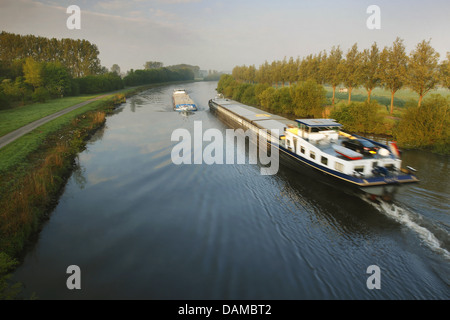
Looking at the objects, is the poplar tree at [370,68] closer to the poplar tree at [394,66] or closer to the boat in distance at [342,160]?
the poplar tree at [394,66]

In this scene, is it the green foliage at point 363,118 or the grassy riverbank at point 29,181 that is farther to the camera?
the green foliage at point 363,118

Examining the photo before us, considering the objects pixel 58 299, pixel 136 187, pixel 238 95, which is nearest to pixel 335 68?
pixel 238 95

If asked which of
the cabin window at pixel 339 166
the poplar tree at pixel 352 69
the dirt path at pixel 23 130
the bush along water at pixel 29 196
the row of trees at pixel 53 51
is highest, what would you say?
the row of trees at pixel 53 51

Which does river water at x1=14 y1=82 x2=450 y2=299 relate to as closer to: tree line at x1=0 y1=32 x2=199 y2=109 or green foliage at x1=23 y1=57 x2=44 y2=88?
tree line at x1=0 y1=32 x2=199 y2=109

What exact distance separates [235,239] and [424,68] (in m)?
43.7

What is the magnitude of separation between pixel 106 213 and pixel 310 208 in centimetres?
1609

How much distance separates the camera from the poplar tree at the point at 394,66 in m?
44.1

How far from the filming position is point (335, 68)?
195 feet

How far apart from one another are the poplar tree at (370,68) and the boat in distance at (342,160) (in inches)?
1207

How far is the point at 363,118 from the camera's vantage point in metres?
38.9

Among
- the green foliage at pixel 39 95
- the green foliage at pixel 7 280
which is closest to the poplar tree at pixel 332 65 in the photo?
the green foliage at pixel 7 280

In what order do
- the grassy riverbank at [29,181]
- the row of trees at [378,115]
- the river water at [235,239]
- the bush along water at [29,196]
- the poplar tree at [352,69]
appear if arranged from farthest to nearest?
the poplar tree at [352,69] → the row of trees at [378,115] → the grassy riverbank at [29,181] → the bush along water at [29,196] → the river water at [235,239]

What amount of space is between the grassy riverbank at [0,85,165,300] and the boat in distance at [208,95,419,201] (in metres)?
22.4

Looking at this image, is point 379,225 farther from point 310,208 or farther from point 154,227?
point 154,227
